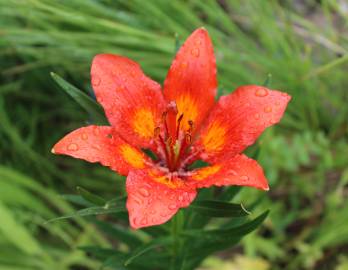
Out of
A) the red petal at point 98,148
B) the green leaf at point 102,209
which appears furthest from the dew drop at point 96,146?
the green leaf at point 102,209

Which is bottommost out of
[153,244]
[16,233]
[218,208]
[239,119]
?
[16,233]

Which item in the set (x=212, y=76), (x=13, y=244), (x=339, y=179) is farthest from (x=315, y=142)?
(x=13, y=244)

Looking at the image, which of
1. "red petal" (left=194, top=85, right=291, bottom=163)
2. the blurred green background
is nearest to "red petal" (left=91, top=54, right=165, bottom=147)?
"red petal" (left=194, top=85, right=291, bottom=163)

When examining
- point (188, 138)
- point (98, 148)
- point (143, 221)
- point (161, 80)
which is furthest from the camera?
point (161, 80)

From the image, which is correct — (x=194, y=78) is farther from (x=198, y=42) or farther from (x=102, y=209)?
(x=102, y=209)

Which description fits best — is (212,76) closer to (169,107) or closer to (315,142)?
(169,107)

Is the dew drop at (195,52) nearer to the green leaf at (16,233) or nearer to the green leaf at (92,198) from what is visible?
the green leaf at (92,198)

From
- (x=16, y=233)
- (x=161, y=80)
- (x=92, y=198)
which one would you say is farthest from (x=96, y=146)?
(x=161, y=80)
